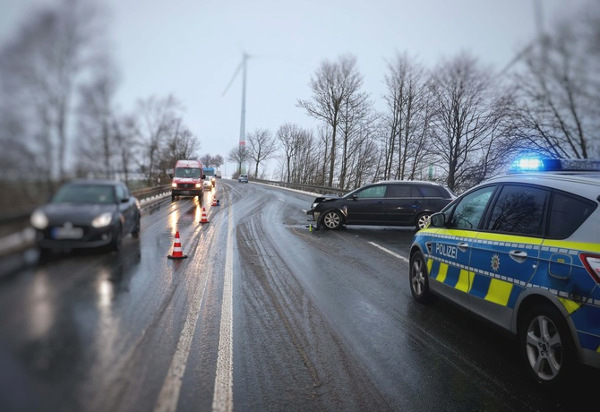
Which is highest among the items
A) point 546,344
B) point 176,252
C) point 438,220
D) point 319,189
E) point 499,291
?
point 438,220

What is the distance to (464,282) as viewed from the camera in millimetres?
4375

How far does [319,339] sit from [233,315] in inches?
45.2

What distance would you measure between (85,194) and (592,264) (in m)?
3.36

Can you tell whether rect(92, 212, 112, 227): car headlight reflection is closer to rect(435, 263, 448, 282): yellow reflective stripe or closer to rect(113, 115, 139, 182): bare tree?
rect(113, 115, 139, 182): bare tree

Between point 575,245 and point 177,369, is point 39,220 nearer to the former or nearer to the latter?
point 177,369

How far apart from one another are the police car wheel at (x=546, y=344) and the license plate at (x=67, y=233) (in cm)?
339

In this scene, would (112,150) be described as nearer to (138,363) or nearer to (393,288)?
(138,363)

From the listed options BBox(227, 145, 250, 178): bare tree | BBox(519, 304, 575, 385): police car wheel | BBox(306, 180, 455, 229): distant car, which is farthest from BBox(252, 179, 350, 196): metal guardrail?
BBox(519, 304, 575, 385): police car wheel

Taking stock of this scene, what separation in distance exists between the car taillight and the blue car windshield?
3261mm

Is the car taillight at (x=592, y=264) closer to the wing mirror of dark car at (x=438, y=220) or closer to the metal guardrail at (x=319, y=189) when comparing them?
the wing mirror of dark car at (x=438, y=220)

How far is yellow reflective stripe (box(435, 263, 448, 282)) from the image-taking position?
4.85m

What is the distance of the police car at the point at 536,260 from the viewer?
2.84 metres

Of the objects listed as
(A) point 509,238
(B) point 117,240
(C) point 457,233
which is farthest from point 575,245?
(B) point 117,240

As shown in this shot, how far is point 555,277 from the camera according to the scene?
3045mm
